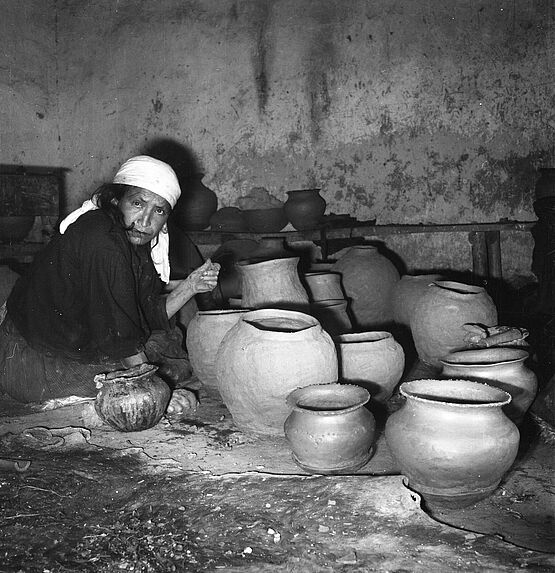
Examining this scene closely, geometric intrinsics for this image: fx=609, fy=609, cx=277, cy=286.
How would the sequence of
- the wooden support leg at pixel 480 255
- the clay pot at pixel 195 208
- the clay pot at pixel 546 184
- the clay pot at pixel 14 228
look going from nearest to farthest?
the clay pot at pixel 14 228 → the wooden support leg at pixel 480 255 → the clay pot at pixel 546 184 → the clay pot at pixel 195 208

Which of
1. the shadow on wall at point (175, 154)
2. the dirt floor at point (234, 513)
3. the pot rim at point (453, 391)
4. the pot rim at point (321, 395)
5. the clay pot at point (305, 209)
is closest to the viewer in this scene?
the dirt floor at point (234, 513)

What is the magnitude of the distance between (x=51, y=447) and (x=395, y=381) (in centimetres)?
214

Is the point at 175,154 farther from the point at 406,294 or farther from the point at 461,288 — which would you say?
the point at 461,288

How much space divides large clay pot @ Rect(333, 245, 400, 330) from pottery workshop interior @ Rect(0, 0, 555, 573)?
0.02 m

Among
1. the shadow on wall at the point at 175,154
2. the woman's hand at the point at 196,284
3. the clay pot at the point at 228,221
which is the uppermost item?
the shadow on wall at the point at 175,154

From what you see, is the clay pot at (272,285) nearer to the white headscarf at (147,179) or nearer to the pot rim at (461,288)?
the white headscarf at (147,179)

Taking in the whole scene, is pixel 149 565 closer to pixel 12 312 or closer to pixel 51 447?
pixel 51 447

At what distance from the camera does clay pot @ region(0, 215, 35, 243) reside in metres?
6.16

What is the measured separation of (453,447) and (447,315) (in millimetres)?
2051

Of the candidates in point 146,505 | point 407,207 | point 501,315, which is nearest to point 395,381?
Answer: point 146,505

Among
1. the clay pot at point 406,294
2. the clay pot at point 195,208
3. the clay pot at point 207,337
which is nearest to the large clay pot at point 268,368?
the clay pot at point 207,337

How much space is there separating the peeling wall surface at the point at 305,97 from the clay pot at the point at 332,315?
3151 millimetres

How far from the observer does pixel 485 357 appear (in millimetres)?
3484

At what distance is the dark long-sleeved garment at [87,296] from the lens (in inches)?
141
